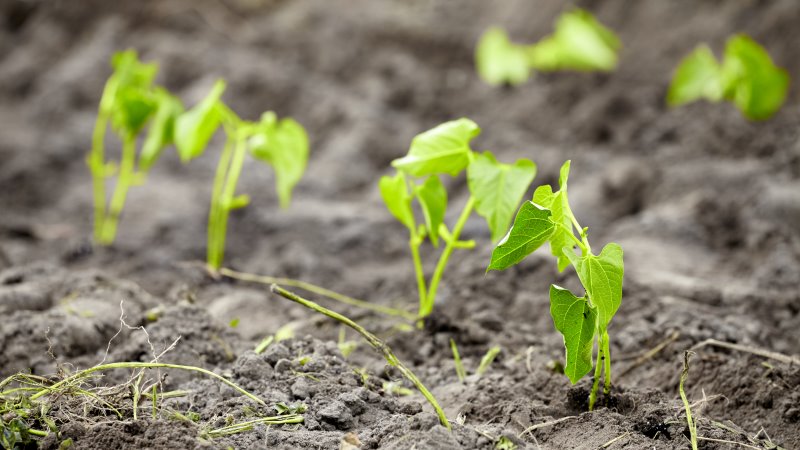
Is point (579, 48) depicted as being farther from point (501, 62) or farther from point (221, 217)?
point (221, 217)

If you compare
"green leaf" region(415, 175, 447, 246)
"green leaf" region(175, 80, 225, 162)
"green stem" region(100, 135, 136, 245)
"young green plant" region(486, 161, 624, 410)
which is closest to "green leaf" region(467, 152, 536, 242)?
"green leaf" region(415, 175, 447, 246)

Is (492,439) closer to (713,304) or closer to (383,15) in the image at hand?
(713,304)

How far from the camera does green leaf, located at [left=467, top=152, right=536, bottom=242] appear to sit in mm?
1672

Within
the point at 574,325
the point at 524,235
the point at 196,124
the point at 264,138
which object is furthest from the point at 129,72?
the point at 574,325

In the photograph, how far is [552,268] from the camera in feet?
7.86

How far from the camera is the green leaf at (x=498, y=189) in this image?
5.49ft

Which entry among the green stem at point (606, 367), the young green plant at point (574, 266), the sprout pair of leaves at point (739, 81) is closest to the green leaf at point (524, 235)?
the young green plant at point (574, 266)

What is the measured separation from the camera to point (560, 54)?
4078mm

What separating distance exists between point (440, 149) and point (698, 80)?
2245 mm

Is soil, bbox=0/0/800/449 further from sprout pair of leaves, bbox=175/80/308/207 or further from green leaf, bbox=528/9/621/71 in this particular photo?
sprout pair of leaves, bbox=175/80/308/207

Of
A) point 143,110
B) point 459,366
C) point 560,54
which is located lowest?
point 459,366

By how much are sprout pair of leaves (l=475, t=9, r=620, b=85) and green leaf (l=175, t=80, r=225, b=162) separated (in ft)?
6.67

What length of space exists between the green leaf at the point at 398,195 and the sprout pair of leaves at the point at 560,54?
233 centimetres

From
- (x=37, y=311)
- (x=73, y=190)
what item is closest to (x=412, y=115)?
(x=73, y=190)
